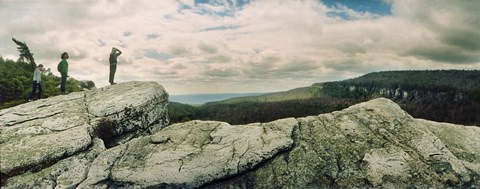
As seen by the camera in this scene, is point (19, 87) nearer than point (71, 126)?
No

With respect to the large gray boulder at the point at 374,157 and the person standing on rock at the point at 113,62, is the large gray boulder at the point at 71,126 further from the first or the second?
the large gray boulder at the point at 374,157

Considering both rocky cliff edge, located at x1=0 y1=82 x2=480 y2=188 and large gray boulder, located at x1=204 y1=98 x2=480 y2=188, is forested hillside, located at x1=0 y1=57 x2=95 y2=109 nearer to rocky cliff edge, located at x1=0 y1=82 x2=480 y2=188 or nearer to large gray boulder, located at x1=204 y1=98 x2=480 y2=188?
rocky cliff edge, located at x1=0 y1=82 x2=480 y2=188

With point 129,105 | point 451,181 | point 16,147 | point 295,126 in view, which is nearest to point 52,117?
point 16,147

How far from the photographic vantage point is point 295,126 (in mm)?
23328

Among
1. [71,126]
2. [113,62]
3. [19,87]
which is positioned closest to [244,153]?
[71,126]

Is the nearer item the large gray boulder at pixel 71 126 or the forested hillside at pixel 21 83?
the large gray boulder at pixel 71 126

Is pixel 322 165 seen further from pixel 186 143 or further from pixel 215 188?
pixel 186 143

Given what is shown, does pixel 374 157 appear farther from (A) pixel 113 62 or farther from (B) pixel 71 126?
(A) pixel 113 62

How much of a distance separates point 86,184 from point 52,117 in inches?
290

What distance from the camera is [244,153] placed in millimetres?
20547

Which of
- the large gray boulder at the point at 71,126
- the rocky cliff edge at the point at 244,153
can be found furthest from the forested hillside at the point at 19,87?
the rocky cliff edge at the point at 244,153

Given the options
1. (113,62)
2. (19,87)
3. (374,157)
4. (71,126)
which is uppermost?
(113,62)

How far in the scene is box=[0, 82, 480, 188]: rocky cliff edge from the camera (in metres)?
19.6

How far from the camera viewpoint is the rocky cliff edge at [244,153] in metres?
19.6
